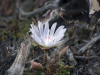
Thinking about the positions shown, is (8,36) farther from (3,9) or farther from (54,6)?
(3,9)

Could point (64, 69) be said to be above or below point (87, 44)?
below

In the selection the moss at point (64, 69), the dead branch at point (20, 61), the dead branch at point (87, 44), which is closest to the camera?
the dead branch at point (20, 61)

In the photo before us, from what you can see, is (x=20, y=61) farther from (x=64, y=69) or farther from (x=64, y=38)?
(x=64, y=38)

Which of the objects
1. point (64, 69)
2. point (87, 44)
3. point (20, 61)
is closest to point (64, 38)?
point (87, 44)

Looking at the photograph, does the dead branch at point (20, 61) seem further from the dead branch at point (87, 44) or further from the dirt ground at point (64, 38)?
the dead branch at point (87, 44)

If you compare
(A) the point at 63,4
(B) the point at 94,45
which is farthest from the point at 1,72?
(A) the point at 63,4

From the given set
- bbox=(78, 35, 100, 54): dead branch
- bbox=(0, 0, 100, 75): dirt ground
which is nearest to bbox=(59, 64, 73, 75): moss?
bbox=(0, 0, 100, 75): dirt ground

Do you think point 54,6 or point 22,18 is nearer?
point 54,6

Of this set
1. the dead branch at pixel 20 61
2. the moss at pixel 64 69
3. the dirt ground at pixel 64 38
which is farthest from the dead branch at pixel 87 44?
the dead branch at pixel 20 61

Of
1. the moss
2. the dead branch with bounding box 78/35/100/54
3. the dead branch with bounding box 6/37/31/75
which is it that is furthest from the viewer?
the dead branch with bounding box 78/35/100/54

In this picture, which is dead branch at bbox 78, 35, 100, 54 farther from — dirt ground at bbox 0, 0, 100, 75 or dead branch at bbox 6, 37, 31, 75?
dead branch at bbox 6, 37, 31, 75

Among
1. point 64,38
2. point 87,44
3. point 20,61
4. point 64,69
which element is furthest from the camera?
point 64,38
